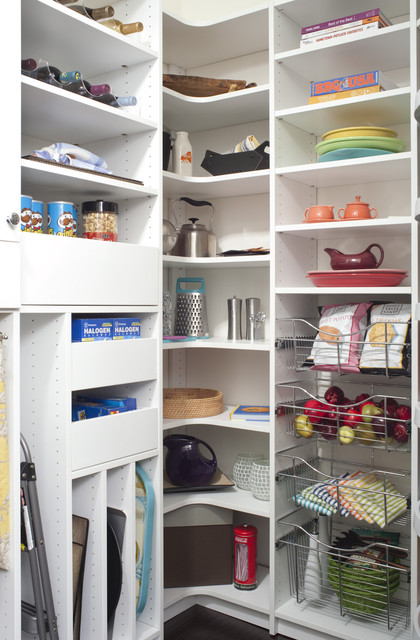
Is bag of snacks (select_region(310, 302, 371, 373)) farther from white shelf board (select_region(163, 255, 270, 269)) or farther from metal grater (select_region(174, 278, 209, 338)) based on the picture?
metal grater (select_region(174, 278, 209, 338))

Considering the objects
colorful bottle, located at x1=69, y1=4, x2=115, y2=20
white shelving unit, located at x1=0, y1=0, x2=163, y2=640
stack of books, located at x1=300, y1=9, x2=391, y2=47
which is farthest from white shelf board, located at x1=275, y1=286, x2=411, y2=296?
colorful bottle, located at x1=69, y1=4, x2=115, y2=20

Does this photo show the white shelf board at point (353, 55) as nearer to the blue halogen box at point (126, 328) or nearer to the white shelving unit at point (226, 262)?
the white shelving unit at point (226, 262)

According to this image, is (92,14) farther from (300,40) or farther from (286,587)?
(286,587)

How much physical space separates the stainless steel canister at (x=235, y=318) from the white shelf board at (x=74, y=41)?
978 millimetres

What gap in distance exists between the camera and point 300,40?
2375mm

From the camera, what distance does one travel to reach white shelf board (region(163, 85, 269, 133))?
93.7 inches

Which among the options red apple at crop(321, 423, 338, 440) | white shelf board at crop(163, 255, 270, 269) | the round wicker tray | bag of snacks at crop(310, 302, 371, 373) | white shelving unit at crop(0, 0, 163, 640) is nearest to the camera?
white shelving unit at crop(0, 0, 163, 640)

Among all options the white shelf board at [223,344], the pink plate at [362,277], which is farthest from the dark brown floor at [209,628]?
the pink plate at [362,277]

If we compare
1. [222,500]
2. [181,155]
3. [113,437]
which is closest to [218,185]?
[181,155]

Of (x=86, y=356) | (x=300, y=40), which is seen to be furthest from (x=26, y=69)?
(x=300, y=40)

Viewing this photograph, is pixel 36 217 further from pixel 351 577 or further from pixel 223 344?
pixel 351 577

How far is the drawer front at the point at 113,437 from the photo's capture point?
184 cm

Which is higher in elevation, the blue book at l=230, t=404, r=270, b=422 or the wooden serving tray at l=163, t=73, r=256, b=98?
the wooden serving tray at l=163, t=73, r=256, b=98

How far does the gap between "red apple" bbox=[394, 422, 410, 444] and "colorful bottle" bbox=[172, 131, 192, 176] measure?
4.18 feet
